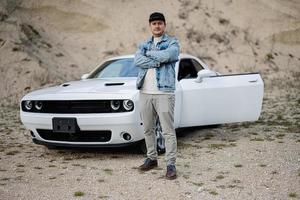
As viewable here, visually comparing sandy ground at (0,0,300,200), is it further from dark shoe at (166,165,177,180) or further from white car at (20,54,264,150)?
white car at (20,54,264,150)

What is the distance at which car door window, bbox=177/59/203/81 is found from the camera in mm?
7484

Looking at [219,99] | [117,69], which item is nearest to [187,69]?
[219,99]

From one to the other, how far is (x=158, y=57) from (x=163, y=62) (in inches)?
3.4

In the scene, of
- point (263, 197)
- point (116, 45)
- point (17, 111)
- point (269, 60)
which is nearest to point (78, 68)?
point (116, 45)

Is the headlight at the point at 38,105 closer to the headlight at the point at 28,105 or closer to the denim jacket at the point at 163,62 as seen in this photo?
the headlight at the point at 28,105

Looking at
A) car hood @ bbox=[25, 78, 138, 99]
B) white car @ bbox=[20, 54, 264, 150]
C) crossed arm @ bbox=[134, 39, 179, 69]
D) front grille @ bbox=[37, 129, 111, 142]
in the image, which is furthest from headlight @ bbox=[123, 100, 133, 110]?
crossed arm @ bbox=[134, 39, 179, 69]

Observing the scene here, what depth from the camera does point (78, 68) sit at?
1734cm

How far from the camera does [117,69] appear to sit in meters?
7.50

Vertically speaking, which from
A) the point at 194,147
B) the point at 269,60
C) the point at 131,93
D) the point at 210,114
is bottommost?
the point at 269,60

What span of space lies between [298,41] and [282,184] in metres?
18.5

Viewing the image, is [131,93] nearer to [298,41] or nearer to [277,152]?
[277,152]

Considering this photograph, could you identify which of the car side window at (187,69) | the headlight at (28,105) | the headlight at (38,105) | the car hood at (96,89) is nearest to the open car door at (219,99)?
the car side window at (187,69)

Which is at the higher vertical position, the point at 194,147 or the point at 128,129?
the point at 128,129

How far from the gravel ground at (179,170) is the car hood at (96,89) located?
0.90 m
